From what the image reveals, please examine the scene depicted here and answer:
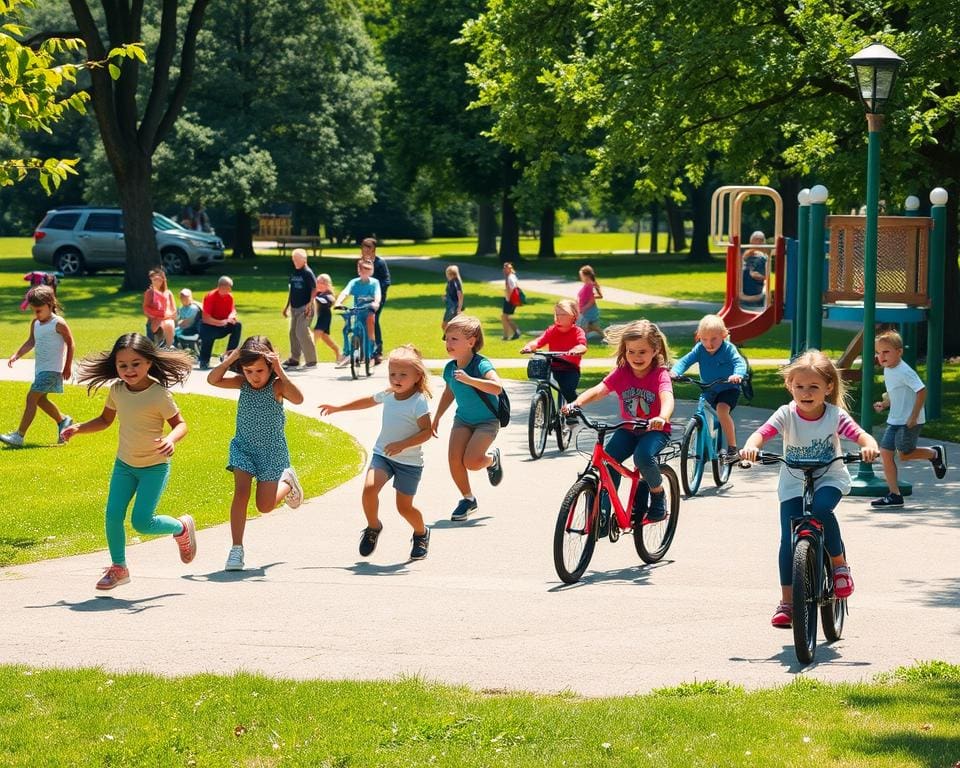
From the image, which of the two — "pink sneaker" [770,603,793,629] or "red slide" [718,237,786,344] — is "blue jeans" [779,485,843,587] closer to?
"pink sneaker" [770,603,793,629]

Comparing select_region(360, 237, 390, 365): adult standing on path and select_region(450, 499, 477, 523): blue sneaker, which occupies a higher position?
select_region(360, 237, 390, 365): adult standing on path

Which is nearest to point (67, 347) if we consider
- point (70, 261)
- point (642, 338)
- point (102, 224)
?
point (642, 338)

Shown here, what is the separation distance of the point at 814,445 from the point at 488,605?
6.84 ft

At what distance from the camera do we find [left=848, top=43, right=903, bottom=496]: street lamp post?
1234 cm

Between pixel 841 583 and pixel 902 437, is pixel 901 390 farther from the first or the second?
pixel 841 583

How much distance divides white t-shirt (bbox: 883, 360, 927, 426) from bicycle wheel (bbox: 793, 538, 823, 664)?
490 cm

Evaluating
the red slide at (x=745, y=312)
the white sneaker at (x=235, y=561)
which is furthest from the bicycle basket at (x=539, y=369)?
the red slide at (x=745, y=312)

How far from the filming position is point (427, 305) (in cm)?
3638

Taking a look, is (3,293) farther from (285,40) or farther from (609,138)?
(609,138)

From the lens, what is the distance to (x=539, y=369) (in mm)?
14172

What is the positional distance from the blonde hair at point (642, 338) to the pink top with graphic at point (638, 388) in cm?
6

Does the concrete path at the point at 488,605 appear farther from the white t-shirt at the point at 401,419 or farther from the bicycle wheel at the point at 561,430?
the bicycle wheel at the point at 561,430

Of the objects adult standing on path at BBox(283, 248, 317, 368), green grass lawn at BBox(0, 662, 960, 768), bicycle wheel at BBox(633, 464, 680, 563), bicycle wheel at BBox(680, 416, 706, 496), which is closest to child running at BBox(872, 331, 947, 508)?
bicycle wheel at BBox(680, 416, 706, 496)

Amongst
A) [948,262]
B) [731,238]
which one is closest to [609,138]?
[731,238]
